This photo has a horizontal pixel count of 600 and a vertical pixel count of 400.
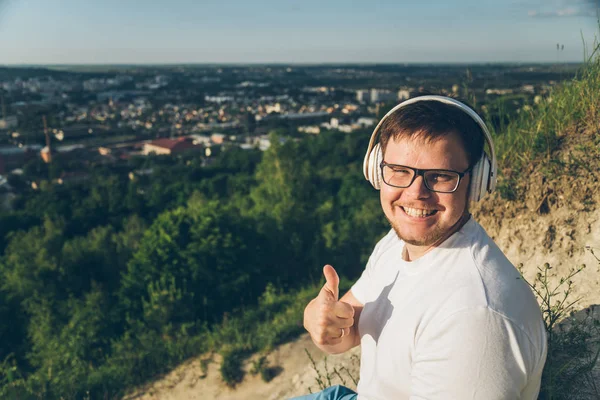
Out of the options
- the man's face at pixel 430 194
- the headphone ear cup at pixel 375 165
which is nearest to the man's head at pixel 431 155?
the man's face at pixel 430 194

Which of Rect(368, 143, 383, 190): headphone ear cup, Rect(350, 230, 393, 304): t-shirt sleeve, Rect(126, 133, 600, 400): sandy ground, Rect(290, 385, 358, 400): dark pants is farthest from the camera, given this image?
Rect(126, 133, 600, 400): sandy ground

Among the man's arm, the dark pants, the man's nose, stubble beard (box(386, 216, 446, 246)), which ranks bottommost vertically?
the dark pants

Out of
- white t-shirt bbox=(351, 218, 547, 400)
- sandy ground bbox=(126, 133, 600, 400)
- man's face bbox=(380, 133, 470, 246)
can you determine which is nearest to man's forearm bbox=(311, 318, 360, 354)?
white t-shirt bbox=(351, 218, 547, 400)

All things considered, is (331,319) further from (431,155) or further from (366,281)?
(431,155)

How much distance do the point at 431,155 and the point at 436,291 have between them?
1.64 feet

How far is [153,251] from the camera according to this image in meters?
14.1

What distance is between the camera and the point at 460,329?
4.46 ft

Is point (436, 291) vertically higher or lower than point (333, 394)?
higher

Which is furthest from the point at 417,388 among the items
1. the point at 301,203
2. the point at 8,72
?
the point at 8,72

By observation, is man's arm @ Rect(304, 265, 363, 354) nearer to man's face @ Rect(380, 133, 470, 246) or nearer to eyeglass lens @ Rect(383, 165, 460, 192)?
man's face @ Rect(380, 133, 470, 246)

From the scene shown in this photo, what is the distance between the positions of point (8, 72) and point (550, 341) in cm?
4824

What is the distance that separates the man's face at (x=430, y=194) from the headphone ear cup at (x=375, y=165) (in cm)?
16

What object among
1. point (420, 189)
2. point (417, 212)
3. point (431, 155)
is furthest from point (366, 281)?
point (431, 155)

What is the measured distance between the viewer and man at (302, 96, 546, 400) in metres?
1.35
